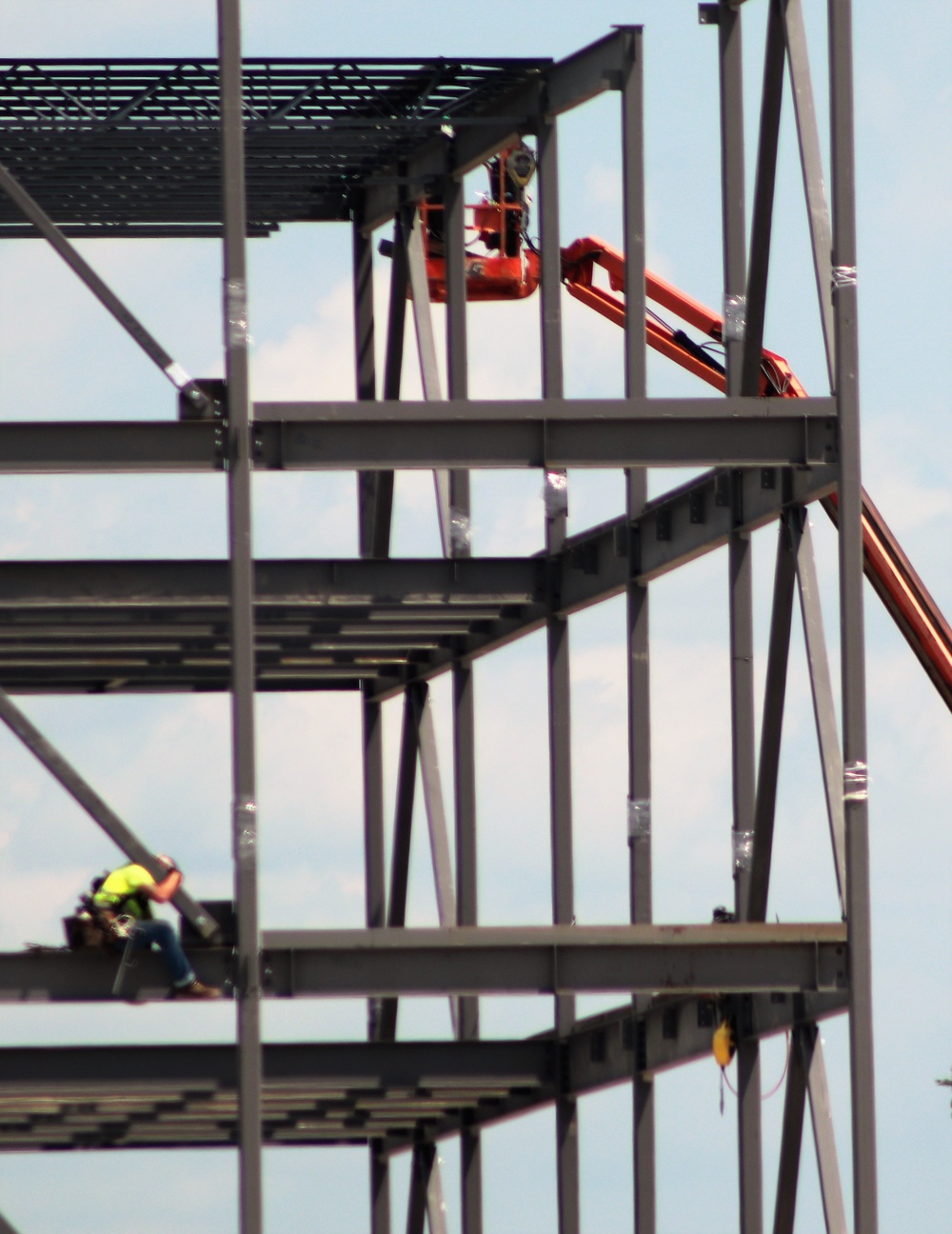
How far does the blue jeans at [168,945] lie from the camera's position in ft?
62.0

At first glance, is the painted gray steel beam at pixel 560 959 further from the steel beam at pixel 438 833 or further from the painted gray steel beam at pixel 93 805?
the steel beam at pixel 438 833

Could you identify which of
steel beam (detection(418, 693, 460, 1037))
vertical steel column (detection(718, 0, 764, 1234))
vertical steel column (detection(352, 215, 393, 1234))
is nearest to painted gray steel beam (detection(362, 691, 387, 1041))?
vertical steel column (detection(352, 215, 393, 1234))

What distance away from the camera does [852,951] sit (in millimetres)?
19891

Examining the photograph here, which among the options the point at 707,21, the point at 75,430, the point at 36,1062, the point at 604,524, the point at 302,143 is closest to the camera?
the point at 75,430

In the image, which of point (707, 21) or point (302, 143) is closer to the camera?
point (707, 21)

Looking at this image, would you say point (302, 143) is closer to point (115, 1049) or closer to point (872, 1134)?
point (115, 1049)

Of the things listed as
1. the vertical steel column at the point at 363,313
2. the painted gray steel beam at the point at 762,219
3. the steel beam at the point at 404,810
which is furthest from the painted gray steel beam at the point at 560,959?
the vertical steel column at the point at 363,313

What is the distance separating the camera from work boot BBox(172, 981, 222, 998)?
19141 millimetres

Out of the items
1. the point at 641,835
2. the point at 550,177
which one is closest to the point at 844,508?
the point at 641,835

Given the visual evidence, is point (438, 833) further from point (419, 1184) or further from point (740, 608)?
point (740, 608)

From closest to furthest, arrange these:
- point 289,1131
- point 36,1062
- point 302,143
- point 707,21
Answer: point 36,1062, point 707,21, point 302,143, point 289,1131

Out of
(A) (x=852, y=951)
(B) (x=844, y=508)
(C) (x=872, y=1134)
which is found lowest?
(C) (x=872, y=1134)

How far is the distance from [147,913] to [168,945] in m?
0.65

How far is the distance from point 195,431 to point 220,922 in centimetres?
342
